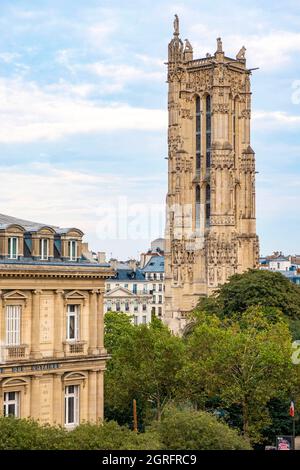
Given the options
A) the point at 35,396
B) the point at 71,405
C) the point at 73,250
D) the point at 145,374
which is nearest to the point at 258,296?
the point at 145,374

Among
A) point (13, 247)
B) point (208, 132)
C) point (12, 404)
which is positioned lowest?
point (12, 404)

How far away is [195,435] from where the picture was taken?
39938 millimetres

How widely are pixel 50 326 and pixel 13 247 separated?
400 cm

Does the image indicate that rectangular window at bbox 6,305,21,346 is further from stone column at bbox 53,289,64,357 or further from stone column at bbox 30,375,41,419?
stone column at bbox 53,289,64,357

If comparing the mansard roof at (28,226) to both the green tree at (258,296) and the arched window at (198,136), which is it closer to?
the green tree at (258,296)

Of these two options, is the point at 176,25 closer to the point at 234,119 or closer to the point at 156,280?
the point at 234,119

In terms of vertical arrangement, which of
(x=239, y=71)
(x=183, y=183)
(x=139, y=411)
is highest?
(x=239, y=71)

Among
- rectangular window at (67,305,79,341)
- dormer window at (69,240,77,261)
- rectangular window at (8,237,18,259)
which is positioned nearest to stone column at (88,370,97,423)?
rectangular window at (67,305,79,341)

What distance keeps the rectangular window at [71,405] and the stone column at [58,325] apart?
6.41 ft

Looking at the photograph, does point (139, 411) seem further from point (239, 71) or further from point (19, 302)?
point (239, 71)
